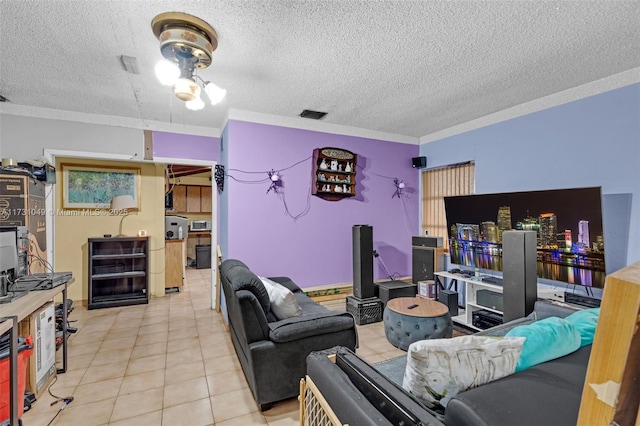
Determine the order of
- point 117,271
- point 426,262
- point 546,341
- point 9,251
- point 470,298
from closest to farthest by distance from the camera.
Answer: point 546,341 → point 9,251 → point 470,298 → point 426,262 → point 117,271

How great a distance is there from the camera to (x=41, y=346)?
2.19 meters

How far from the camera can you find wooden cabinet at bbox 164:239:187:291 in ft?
16.5

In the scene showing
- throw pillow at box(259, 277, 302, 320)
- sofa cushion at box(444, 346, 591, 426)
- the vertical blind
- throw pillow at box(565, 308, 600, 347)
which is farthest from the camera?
the vertical blind

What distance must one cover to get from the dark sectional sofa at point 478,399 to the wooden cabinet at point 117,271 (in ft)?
13.9


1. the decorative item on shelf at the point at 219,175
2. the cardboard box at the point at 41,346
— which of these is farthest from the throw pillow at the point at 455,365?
the decorative item on shelf at the point at 219,175

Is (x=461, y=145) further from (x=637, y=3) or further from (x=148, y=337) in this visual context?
(x=148, y=337)

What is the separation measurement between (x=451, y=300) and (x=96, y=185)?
524 centimetres

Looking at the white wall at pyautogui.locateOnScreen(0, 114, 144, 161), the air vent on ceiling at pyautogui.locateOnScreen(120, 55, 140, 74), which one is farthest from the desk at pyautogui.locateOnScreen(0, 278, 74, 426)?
the white wall at pyautogui.locateOnScreen(0, 114, 144, 161)

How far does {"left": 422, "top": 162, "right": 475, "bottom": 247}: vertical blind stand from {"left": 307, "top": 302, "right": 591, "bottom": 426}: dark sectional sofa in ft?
10.3

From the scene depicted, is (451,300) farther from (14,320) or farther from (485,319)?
(14,320)

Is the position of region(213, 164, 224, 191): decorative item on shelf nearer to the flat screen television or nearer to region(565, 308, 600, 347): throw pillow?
the flat screen television

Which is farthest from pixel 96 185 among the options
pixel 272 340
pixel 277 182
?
pixel 272 340

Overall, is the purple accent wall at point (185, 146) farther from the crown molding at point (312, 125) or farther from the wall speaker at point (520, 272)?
the wall speaker at point (520, 272)

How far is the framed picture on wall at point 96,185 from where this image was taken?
4.20 metres
